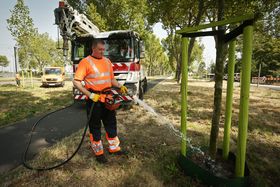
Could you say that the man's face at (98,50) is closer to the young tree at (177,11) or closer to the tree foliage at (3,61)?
the young tree at (177,11)

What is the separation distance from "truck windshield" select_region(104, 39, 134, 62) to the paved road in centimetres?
227

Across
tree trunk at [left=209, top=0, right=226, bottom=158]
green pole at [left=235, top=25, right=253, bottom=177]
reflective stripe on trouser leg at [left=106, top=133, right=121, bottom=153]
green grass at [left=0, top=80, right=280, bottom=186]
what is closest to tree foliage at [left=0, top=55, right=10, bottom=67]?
green grass at [left=0, top=80, right=280, bottom=186]

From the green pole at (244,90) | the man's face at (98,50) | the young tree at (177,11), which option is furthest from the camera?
the young tree at (177,11)

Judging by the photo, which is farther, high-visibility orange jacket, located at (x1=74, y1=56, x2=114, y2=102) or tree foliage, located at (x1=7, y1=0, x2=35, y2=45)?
tree foliage, located at (x1=7, y1=0, x2=35, y2=45)

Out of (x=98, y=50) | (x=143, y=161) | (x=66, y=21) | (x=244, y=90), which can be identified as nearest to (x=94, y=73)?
(x=98, y=50)

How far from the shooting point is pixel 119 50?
222 inches

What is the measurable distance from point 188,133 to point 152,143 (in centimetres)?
100

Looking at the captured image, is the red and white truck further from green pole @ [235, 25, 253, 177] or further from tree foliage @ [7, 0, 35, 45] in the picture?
tree foliage @ [7, 0, 35, 45]

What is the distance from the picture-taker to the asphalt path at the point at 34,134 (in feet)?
9.77

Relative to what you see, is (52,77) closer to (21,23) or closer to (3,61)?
(21,23)

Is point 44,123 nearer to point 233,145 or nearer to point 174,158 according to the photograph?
point 174,158

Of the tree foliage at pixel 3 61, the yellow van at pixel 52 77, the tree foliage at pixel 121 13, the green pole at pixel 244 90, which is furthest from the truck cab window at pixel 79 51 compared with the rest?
the tree foliage at pixel 3 61

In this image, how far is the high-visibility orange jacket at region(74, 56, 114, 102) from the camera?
2500 millimetres

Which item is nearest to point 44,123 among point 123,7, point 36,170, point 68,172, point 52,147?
point 52,147
